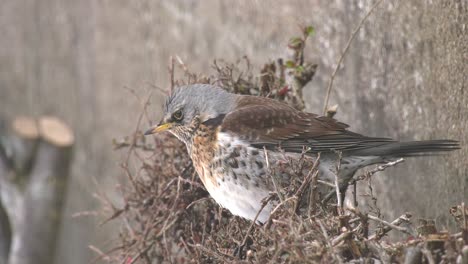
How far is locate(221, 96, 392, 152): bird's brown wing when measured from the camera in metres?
2.63

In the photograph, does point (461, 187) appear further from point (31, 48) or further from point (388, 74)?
point (31, 48)

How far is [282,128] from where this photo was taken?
8.73 feet

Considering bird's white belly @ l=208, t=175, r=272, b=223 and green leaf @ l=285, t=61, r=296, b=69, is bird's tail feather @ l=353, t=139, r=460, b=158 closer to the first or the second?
bird's white belly @ l=208, t=175, r=272, b=223

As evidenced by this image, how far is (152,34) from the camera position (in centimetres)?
473

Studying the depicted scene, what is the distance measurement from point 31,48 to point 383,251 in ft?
15.8

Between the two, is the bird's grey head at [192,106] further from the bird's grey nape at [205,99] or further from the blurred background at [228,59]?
the blurred background at [228,59]

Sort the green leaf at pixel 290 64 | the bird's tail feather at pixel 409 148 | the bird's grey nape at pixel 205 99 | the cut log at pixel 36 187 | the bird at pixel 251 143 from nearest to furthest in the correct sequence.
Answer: the bird's tail feather at pixel 409 148 → the bird at pixel 251 143 → the bird's grey nape at pixel 205 99 → the green leaf at pixel 290 64 → the cut log at pixel 36 187

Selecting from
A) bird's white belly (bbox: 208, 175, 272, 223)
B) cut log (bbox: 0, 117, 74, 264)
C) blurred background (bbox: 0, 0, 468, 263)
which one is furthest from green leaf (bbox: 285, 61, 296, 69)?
cut log (bbox: 0, 117, 74, 264)

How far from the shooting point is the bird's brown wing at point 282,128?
263 cm

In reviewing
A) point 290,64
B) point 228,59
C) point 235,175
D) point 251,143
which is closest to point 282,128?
point 251,143

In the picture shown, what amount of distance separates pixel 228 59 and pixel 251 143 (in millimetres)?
1480

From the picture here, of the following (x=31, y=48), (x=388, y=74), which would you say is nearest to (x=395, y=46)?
(x=388, y=74)

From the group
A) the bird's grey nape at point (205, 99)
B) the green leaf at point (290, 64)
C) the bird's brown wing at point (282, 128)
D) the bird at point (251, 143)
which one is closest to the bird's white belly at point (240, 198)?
the bird at point (251, 143)

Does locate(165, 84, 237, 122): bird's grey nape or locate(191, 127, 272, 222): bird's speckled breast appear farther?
locate(165, 84, 237, 122): bird's grey nape
